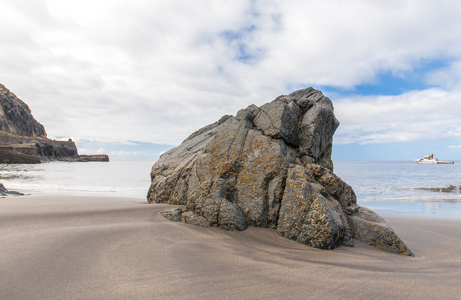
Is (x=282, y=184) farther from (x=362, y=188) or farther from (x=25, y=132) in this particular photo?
(x=25, y=132)

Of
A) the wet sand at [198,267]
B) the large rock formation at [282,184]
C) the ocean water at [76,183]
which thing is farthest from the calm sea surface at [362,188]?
the wet sand at [198,267]

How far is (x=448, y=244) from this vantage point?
5.99m

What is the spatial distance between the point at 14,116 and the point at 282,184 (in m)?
137

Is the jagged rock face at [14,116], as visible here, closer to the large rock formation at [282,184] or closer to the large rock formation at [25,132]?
the large rock formation at [25,132]

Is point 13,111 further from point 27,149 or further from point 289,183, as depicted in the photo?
point 289,183

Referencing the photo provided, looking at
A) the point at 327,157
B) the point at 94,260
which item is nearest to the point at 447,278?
the point at 327,157

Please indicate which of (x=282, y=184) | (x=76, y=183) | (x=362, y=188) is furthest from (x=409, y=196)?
(x=76, y=183)

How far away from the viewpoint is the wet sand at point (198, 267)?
277 centimetres

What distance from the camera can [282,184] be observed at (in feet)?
17.8

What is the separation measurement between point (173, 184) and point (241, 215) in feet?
12.2

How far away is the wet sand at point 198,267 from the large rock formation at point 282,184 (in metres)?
0.32

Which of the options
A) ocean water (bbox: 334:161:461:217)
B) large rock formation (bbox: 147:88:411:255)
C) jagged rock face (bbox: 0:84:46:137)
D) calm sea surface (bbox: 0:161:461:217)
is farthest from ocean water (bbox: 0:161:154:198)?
jagged rock face (bbox: 0:84:46:137)

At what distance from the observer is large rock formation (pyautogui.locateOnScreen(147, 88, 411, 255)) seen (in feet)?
15.9

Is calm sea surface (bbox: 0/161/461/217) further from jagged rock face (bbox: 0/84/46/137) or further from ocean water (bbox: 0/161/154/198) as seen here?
jagged rock face (bbox: 0/84/46/137)
